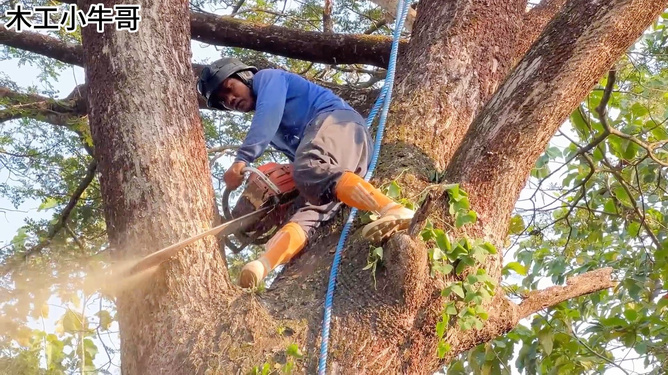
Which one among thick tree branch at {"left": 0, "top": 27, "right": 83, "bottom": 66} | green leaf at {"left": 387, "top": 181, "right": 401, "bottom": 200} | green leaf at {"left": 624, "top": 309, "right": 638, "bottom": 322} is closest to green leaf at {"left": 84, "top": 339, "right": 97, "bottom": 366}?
green leaf at {"left": 387, "top": 181, "right": 401, "bottom": 200}

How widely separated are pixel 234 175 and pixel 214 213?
0.46 m

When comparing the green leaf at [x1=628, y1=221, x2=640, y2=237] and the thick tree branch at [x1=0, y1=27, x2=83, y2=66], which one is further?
the green leaf at [x1=628, y1=221, x2=640, y2=237]

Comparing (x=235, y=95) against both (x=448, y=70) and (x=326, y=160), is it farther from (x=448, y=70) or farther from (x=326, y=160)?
(x=448, y=70)

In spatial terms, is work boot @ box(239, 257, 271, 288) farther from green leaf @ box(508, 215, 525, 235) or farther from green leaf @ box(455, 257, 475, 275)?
green leaf @ box(508, 215, 525, 235)

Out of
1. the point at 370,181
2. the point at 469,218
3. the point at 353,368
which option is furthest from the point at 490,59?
the point at 353,368

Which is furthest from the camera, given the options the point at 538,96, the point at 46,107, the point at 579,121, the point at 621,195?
the point at 621,195

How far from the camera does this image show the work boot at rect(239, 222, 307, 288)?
7.71 ft

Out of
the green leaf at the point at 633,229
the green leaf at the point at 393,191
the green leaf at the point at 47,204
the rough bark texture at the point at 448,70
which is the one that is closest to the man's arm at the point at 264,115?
the rough bark texture at the point at 448,70

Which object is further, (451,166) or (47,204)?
(47,204)

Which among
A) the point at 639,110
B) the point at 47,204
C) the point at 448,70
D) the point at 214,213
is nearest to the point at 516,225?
the point at 639,110

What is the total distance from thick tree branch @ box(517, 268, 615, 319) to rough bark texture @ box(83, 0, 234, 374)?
1.01 m

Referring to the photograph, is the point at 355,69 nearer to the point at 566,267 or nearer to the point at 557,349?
the point at 566,267

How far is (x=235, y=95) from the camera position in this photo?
113 inches

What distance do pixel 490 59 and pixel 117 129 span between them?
59.4 inches
